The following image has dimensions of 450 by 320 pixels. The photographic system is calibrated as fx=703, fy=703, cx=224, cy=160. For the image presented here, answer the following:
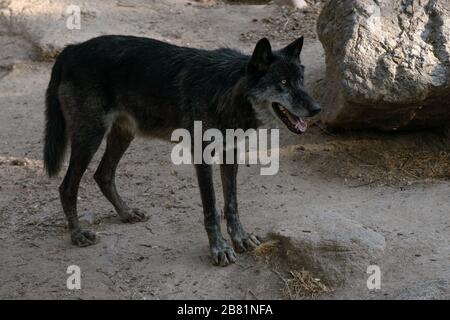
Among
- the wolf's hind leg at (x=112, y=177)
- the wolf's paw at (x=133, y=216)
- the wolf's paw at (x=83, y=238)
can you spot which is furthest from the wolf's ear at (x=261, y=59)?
the wolf's paw at (x=83, y=238)

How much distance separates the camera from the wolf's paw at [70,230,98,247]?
571 cm

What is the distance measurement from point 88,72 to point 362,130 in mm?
3050

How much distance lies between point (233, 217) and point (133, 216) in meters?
1.04

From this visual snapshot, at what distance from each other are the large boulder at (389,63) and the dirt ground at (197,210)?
1.34 ft

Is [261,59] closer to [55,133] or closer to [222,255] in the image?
[222,255]

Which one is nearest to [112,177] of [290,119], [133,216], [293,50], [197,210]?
[133,216]

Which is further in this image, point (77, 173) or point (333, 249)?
point (77, 173)

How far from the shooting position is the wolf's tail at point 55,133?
581 cm

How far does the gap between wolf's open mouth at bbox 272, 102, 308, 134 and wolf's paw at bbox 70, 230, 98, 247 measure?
1852mm

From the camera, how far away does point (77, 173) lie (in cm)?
572

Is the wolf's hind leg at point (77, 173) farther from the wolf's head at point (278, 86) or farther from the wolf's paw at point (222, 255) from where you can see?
the wolf's head at point (278, 86)
